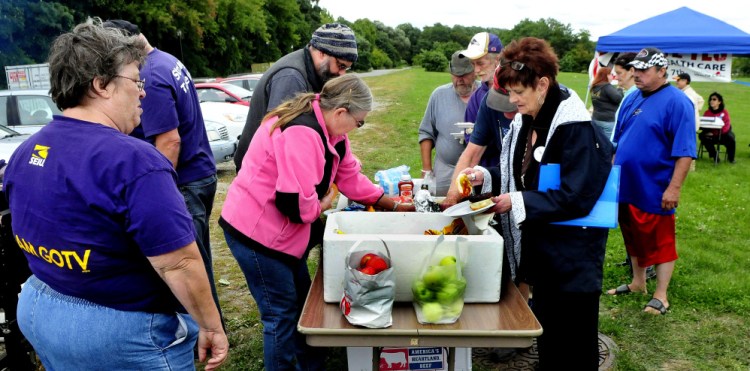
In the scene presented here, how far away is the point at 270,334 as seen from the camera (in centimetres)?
266

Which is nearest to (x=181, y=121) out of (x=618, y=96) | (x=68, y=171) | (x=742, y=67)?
(x=68, y=171)

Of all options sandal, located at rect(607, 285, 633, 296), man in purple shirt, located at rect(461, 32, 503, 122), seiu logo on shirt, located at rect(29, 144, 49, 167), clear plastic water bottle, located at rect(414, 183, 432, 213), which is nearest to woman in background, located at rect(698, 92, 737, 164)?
sandal, located at rect(607, 285, 633, 296)

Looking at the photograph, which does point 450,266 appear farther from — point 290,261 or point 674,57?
point 674,57

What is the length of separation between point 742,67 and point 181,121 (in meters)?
61.8

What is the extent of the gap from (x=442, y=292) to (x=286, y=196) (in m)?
0.75

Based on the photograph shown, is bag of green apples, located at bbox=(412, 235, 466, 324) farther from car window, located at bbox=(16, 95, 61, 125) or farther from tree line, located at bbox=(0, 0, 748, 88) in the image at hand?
car window, located at bbox=(16, 95, 61, 125)

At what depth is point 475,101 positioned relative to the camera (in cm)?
387

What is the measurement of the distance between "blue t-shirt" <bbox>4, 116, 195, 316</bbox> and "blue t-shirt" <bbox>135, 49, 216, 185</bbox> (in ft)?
3.52

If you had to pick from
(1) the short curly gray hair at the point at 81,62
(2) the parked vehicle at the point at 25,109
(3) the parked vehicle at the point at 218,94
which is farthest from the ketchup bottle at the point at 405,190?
A: (3) the parked vehicle at the point at 218,94

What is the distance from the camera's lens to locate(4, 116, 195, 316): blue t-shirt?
5.03 feet

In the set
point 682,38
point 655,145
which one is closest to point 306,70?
point 655,145

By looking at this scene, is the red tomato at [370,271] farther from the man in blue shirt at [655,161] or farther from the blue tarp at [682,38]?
the blue tarp at [682,38]

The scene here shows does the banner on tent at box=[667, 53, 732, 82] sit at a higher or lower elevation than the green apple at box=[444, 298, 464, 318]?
higher

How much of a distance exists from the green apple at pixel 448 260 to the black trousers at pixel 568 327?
620 mm
